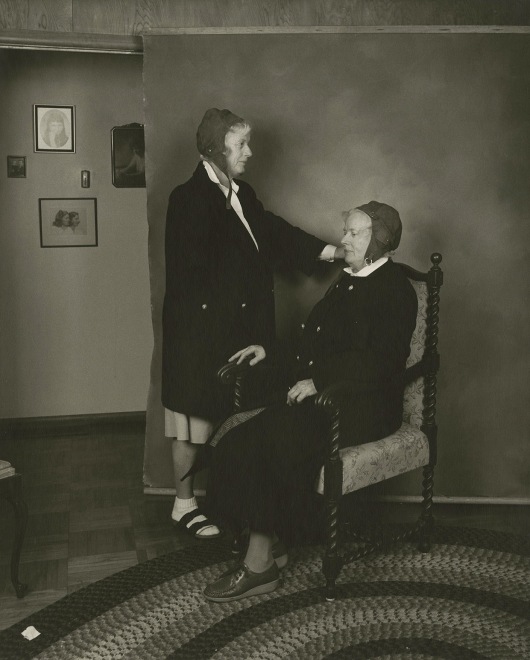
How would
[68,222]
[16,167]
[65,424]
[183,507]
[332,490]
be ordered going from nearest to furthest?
[332,490], [183,507], [16,167], [68,222], [65,424]

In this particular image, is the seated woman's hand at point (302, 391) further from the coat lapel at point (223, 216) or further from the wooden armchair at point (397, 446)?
the coat lapel at point (223, 216)

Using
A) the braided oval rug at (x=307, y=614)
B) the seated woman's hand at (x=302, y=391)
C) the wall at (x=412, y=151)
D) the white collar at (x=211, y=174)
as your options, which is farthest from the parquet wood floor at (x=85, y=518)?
the white collar at (x=211, y=174)

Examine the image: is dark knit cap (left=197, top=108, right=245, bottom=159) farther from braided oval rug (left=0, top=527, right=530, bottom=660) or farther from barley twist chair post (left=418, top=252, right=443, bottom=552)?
braided oval rug (left=0, top=527, right=530, bottom=660)

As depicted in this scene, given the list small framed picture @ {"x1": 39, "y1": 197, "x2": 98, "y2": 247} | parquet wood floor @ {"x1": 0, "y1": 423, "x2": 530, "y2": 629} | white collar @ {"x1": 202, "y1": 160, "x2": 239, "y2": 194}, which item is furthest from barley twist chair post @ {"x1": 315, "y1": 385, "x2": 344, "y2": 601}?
small framed picture @ {"x1": 39, "y1": 197, "x2": 98, "y2": 247}

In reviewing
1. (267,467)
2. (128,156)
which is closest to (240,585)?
Result: (267,467)

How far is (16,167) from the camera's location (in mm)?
4785

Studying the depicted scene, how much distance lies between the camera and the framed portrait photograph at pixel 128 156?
489 centimetres

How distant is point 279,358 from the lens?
325cm

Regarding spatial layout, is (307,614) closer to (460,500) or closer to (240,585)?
(240,585)

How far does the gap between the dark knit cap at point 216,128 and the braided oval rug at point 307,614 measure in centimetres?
167

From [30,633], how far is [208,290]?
1458mm

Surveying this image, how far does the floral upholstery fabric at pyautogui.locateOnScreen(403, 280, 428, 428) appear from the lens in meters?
3.09

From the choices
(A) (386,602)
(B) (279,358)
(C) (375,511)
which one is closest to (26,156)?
(B) (279,358)

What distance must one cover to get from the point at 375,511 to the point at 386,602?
895 millimetres
